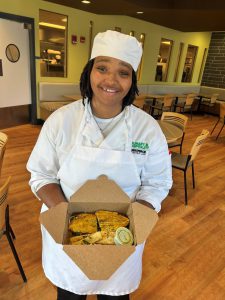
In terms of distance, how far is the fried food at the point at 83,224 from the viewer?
81 centimetres

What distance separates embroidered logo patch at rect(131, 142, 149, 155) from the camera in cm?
98

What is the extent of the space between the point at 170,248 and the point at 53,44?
4.74 meters

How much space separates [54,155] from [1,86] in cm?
398

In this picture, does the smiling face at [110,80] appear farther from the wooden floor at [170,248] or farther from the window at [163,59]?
the window at [163,59]

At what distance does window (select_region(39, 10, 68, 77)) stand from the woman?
4453 millimetres


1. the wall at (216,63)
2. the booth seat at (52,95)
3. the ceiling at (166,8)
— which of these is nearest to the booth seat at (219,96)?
the wall at (216,63)

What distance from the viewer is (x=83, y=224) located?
84 cm

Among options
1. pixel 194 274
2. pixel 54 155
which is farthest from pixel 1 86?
pixel 194 274

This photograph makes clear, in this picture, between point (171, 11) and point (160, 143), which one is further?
point (171, 11)

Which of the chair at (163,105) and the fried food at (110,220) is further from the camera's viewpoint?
the chair at (163,105)

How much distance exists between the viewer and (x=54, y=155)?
98 cm

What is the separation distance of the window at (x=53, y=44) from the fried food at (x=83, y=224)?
4704 mm

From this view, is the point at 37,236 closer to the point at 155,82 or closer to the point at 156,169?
the point at 156,169

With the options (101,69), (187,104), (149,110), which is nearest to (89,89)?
(101,69)
